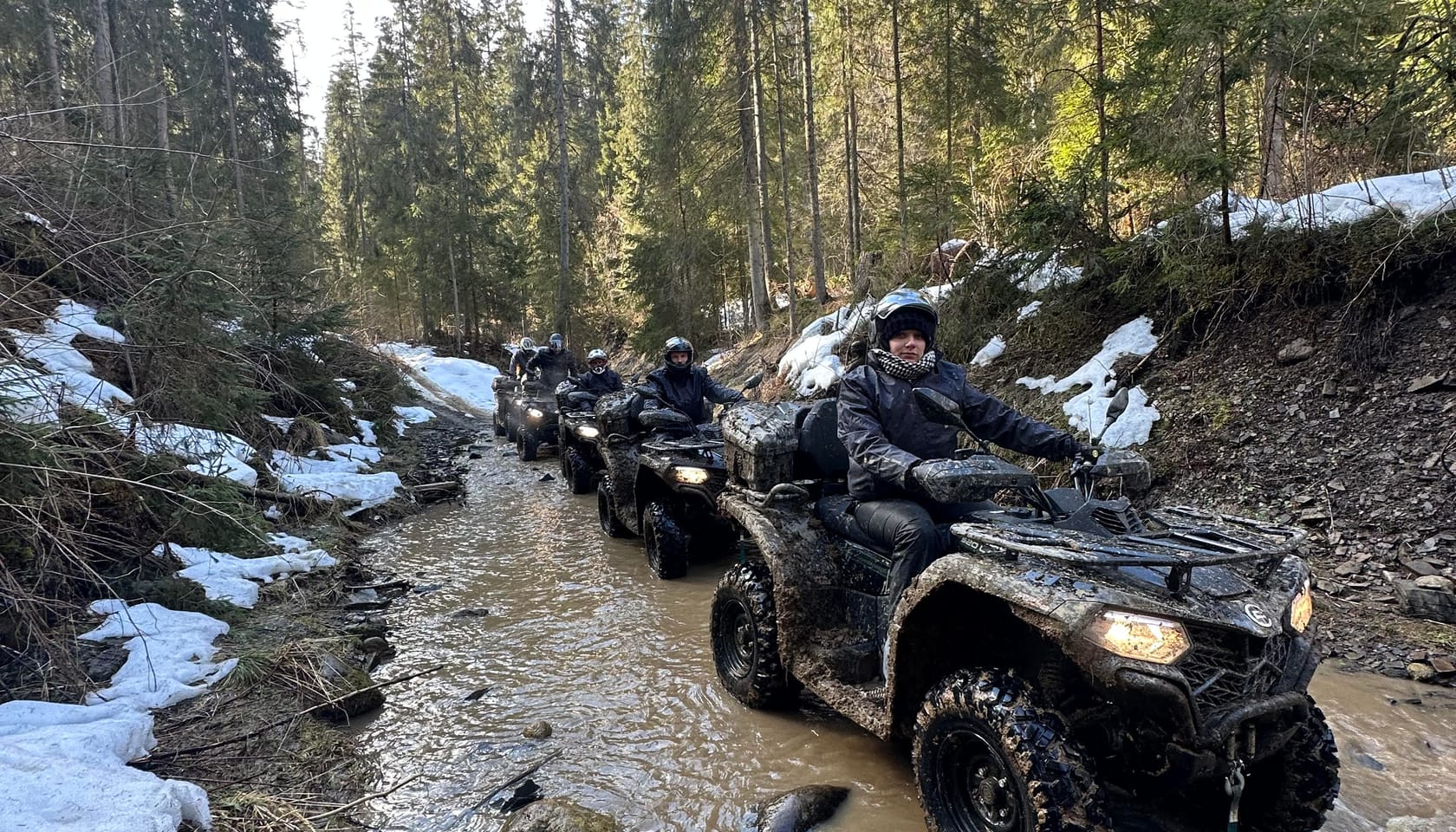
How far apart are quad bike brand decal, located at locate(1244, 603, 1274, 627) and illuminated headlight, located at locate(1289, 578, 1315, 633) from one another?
0.19m

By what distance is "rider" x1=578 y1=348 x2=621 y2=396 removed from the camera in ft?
36.6

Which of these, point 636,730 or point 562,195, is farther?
point 562,195

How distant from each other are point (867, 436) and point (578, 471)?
24.2ft

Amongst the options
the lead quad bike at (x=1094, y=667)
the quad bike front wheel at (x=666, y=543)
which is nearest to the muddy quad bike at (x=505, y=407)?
the quad bike front wheel at (x=666, y=543)

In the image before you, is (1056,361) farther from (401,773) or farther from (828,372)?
(401,773)

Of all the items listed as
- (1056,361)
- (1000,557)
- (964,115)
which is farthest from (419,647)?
(964,115)

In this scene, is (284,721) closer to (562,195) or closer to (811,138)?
(811,138)

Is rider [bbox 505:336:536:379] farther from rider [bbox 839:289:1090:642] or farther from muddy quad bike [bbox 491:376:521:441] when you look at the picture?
rider [bbox 839:289:1090:642]

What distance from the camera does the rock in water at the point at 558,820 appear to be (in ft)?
9.78

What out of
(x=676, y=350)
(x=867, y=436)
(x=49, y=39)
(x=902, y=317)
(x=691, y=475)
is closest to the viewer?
(x=867, y=436)

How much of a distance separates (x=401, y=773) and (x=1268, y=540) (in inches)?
150

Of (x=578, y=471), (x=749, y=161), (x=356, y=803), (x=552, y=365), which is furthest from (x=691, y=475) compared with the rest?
(x=749, y=161)

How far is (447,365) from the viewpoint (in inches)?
1034

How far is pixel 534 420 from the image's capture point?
13.0m
